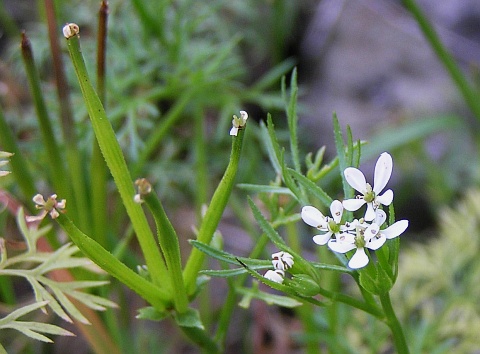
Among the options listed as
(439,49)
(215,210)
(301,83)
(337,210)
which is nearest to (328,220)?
(337,210)

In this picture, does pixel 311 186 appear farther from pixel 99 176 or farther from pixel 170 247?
pixel 99 176

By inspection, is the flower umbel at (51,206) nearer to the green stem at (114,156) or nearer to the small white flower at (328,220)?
the green stem at (114,156)

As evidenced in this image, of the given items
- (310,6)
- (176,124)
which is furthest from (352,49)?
(176,124)

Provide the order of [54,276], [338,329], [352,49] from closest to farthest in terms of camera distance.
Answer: [54,276], [338,329], [352,49]

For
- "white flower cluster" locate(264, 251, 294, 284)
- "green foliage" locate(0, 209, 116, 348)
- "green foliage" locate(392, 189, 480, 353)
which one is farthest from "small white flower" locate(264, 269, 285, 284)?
"green foliage" locate(392, 189, 480, 353)

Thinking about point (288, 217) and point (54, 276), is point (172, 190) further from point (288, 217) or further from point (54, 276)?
point (288, 217)

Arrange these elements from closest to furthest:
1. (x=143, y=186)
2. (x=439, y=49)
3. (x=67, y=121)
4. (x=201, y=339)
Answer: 1. (x=143, y=186)
2. (x=201, y=339)
3. (x=67, y=121)
4. (x=439, y=49)

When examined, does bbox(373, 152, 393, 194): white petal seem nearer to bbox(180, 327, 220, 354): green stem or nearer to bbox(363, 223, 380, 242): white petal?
bbox(363, 223, 380, 242): white petal

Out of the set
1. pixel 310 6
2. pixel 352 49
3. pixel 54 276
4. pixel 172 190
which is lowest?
pixel 54 276
